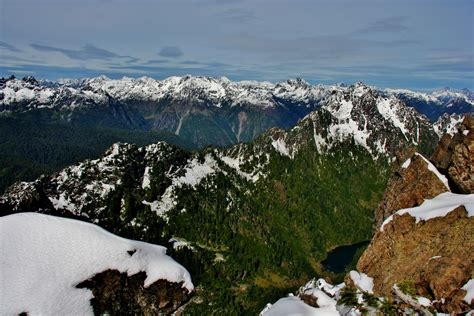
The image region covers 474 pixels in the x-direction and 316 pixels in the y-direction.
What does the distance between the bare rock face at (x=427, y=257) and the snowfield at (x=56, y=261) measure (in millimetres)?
76181

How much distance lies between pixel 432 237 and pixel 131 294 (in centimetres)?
9590

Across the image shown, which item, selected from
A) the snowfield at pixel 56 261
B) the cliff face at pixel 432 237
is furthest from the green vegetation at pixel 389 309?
the snowfield at pixel 56 261

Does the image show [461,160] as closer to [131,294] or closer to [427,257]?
[427,257]

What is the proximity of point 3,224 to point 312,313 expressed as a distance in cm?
9616

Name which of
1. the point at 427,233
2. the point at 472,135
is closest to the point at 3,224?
the point at 427,233

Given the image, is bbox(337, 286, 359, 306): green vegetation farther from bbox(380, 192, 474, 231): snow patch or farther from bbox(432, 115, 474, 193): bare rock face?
bbox(432, 115, 474, 193): bare rock face

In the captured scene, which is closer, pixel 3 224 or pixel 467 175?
pixel 467 175

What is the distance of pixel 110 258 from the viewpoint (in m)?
115

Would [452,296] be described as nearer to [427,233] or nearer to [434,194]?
Result: [427,233]

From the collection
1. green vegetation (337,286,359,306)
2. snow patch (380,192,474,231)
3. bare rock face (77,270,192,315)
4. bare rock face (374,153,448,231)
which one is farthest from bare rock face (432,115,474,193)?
bare rock face (77,270,192,315)

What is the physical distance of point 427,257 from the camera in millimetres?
49938

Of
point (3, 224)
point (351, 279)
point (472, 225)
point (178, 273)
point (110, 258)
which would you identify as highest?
point (472, 225)

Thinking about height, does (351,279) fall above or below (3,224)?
above

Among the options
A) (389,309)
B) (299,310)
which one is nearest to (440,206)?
(299,310)
